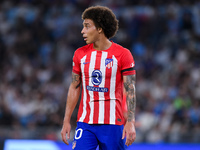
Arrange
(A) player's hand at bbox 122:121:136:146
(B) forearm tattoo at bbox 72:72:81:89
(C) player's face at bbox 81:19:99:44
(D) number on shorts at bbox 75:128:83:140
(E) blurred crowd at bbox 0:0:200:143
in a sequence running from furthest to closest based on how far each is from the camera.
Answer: (E) blurred crowd at bbox 0:0:200:143, (B) forearm tattoo at bbox 72:72:81:89, (C) player's face at bbox 81:19:99:44, (D) number on shorts at bbox 75:128:83:140, (A) player's hand at bbox 122:121:136:146

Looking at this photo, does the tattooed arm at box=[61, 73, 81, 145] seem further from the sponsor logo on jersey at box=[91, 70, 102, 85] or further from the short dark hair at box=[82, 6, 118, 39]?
the short dark hair at box=[82, 6, 118, 39]

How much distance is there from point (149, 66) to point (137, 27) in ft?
5.72

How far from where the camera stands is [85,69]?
14.4ft

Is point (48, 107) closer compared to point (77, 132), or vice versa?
point (77, 132)

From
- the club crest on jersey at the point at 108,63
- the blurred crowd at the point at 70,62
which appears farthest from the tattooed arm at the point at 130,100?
the blurred crowd at the point at 70,62

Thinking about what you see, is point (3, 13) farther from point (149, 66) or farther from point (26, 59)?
point (149, 66)

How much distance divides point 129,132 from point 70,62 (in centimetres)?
873

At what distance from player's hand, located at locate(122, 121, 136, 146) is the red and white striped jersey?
172 mm

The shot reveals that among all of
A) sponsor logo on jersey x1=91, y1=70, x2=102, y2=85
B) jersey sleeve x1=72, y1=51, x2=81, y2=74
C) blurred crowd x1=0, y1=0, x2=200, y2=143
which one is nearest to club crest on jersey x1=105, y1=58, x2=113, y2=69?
sponsor logo on jersey x1=91, y1=70, x2=102, y2=85

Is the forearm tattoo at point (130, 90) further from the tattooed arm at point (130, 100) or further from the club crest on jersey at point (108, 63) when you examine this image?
the club crest on jersey at point (108, 63)

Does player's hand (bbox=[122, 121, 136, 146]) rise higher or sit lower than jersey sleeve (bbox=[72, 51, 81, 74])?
lower

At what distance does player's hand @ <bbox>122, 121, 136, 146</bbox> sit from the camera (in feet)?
13.5

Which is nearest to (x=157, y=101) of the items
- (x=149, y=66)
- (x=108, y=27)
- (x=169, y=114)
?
(x=169, y=114)

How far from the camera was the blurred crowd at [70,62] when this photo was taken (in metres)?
10.1
